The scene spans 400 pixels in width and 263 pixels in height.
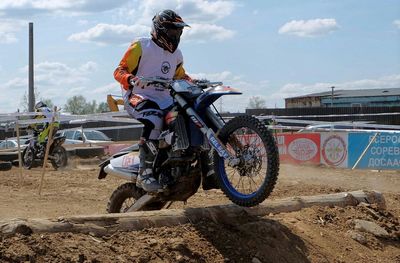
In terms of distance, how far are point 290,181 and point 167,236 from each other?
Answer: 24.2ft

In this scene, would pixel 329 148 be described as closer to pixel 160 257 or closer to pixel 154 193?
pixel 154 193

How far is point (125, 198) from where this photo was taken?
262 inches

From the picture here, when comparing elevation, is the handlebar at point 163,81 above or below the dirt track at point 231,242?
above

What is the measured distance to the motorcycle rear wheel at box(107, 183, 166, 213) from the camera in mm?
6473

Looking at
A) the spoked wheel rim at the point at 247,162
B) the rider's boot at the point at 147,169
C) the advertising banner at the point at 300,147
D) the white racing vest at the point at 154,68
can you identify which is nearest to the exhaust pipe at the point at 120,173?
the rider's boot at the point at 147,169

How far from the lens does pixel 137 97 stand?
6059 millimetres

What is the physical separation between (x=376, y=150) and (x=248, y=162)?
1005 cm

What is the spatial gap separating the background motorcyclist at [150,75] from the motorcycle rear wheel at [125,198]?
462mm

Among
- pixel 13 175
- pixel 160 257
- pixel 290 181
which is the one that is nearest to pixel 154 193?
pixel 160 257

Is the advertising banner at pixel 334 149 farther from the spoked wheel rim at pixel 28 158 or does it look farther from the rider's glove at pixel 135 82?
the rider's glove at pixel 135 82

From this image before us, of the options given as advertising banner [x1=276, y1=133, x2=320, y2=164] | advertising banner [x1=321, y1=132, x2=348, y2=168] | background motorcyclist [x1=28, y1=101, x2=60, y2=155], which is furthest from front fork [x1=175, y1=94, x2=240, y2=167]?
background motorcyclist [x1=28, y1=101, x2=60, y2=155]

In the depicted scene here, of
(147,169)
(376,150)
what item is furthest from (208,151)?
(376,150)

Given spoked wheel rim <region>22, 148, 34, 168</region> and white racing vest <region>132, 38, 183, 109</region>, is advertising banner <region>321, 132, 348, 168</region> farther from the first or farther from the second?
white racing vest <region>132, 38, 183, 109</region>

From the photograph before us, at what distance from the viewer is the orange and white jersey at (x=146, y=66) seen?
6.06m
